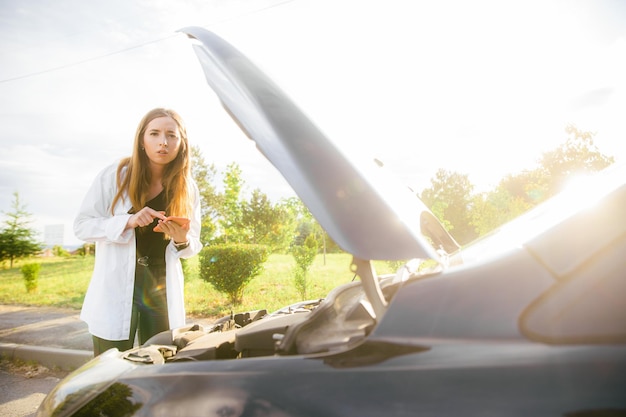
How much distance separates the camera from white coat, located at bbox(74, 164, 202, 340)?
2.42 metres

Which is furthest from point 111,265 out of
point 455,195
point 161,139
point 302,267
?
point 455,195

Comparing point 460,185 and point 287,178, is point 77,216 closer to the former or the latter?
point 287,178

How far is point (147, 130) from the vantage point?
248cm

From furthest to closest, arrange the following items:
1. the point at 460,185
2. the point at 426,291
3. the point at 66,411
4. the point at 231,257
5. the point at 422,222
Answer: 1. the point at 460,185
2. the point at 231,257
3. the point at 422,222
4. the point at 66,411
5. the point at 426,291

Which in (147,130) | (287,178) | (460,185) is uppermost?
(460,185)

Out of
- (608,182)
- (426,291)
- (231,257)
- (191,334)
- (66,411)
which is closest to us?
(426,291)

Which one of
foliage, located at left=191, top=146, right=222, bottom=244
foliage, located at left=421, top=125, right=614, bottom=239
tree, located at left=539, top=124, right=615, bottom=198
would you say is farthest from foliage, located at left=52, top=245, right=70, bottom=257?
tree, located at left=539, top=124, right=615, bottom=198

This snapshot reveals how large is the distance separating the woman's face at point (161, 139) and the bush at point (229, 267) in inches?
202

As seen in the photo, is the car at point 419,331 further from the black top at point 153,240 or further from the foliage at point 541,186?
the foliage at point 541,186

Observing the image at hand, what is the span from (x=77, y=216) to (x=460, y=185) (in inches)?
1278

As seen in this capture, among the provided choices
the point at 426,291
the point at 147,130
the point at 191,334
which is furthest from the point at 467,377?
the point at 147,130

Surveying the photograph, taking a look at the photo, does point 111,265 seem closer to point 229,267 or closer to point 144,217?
point 144,217

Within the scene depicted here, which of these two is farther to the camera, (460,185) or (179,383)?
(460,185)

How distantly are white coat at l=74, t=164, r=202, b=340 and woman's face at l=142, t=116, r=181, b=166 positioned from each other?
0.35 meters
